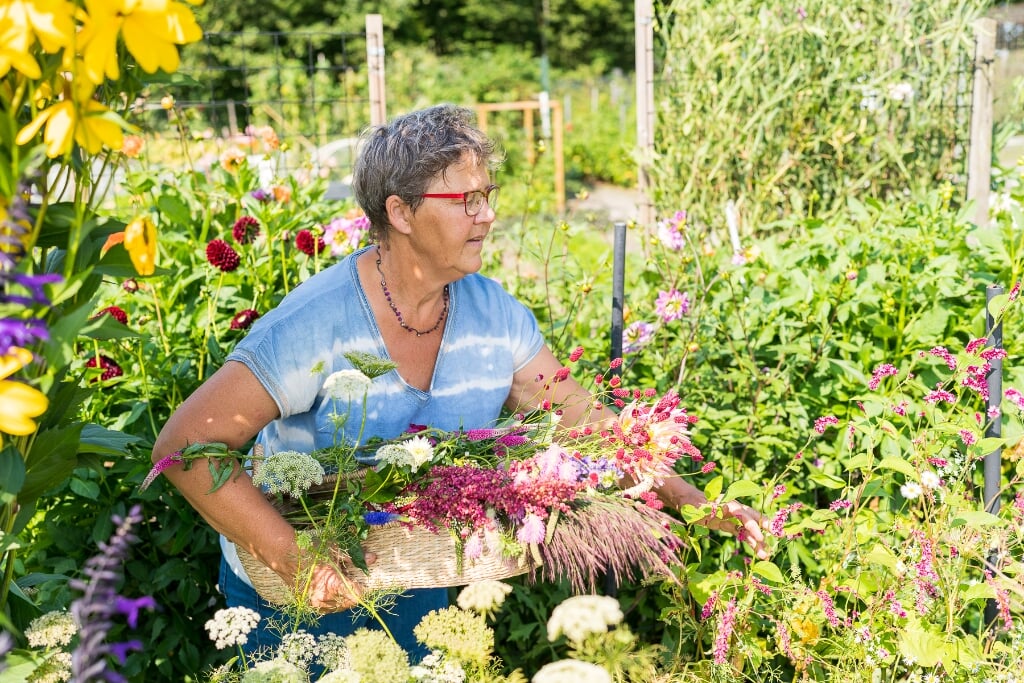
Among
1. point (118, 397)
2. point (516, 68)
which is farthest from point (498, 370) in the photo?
point (516, 68)

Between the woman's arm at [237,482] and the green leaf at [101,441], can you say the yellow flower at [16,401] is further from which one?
the woman's arm at [237,482]

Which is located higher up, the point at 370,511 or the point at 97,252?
the point at 97,252

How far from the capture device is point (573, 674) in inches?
42.4

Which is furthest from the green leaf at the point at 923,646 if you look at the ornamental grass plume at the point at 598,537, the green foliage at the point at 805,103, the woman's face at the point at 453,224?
the green foliage at the point at 805,103

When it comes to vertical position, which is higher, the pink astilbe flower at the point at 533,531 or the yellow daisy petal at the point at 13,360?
the yellow daisy petal at the point at 13,360

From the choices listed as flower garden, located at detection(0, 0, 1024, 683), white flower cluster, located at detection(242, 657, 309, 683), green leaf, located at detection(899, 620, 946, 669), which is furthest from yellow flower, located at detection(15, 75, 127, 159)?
green leaf, located at detection(899, 620, 946, 669)

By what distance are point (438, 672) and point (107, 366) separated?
1212 millimetres

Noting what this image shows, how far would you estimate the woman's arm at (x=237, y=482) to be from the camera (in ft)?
4.86

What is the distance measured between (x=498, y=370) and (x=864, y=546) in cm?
76

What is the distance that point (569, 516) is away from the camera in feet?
4.86

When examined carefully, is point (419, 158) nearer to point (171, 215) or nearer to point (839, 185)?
point (171, 215)

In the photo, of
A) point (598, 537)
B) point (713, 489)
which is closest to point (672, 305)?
point (713, 489)

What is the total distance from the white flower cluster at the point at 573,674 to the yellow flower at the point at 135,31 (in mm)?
712

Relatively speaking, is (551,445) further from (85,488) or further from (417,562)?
(85,488)
